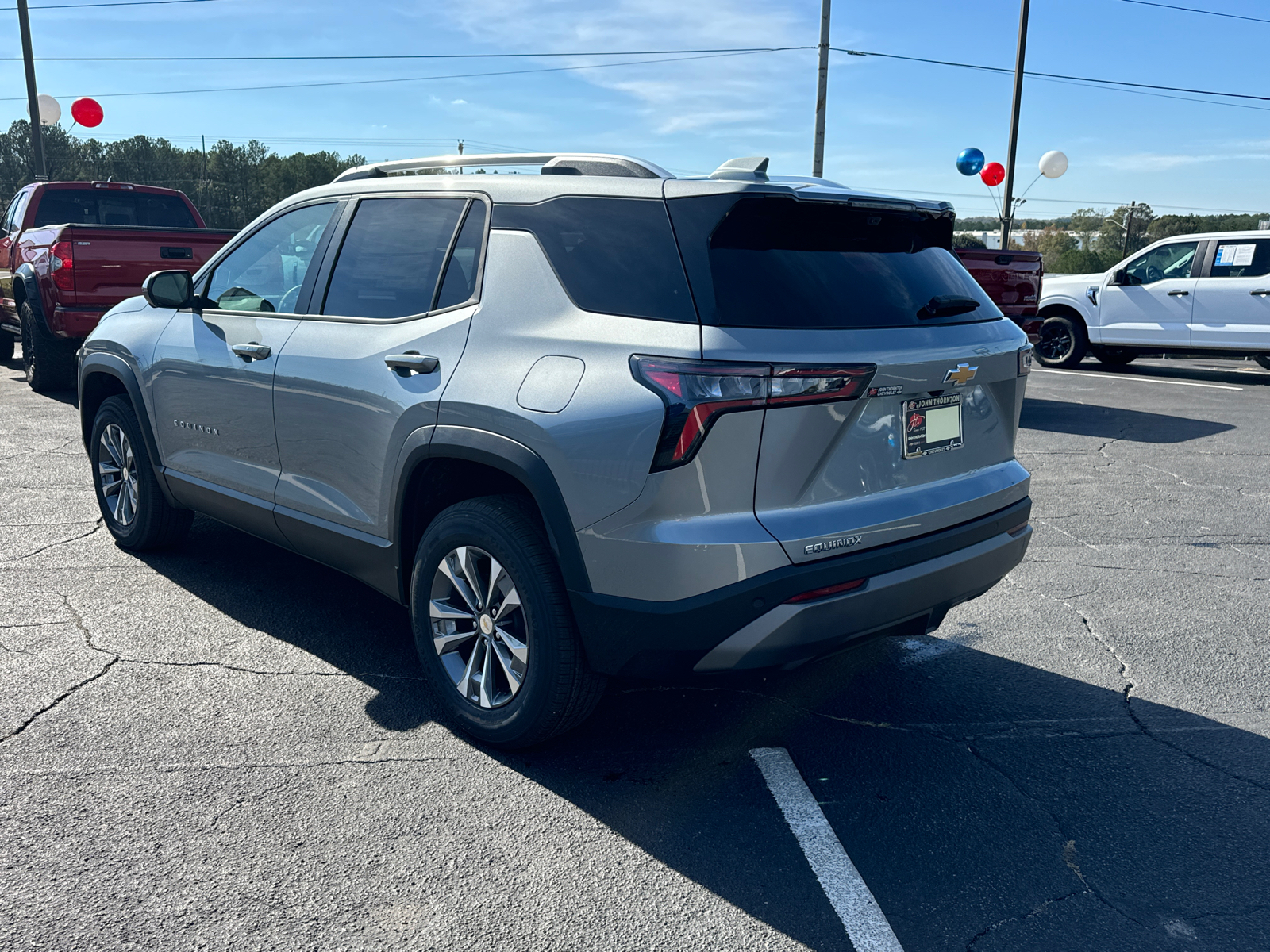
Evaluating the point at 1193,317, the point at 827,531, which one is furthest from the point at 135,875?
the point at 1193,317

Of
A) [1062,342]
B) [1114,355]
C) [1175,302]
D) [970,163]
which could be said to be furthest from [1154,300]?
[970,163]

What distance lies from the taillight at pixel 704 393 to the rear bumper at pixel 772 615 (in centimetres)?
41

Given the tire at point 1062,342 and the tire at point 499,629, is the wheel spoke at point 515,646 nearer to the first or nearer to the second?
the tire at point 499,629

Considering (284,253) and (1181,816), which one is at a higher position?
(284,253)

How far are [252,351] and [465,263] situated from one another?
1234 millimetres

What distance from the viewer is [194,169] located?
3954 inches

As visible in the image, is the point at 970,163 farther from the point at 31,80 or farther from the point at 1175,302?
the point at 31,80

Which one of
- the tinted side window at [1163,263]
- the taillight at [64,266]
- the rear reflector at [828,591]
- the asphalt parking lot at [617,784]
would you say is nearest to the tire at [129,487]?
the asphalt parking lot at [617,784]

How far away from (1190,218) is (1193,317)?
6664 centimetres

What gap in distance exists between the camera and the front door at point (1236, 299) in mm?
13719

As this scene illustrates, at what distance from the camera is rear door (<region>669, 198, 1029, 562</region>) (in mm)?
2842

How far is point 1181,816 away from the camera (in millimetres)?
3080

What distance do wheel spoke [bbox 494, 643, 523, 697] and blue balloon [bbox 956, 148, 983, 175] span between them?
2258cm

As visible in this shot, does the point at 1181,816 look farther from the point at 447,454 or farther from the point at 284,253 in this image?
the point at 284,253
